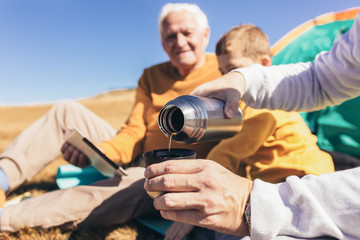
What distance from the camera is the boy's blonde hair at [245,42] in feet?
5.31

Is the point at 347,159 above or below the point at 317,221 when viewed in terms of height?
below

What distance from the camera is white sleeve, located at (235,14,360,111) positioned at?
1184 mm

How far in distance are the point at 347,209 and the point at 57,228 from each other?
1.35 metres

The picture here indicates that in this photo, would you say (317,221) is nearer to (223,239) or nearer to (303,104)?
(223,239)

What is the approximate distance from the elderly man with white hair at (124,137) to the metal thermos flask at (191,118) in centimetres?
77

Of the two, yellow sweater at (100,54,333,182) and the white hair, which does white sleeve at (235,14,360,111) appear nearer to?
yellow sweater at (100,54,333,182)

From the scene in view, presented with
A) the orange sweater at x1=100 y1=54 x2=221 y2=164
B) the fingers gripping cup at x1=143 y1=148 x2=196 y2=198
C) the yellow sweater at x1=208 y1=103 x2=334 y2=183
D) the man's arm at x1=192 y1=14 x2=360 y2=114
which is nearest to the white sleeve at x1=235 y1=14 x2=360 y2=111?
the man's arm at x1=192 y1=14 x2=360 y2=114

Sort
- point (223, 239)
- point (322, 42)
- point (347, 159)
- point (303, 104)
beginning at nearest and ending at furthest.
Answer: point (223, 239) < point (303, 104) < point (347, 159) < point (322, 42)

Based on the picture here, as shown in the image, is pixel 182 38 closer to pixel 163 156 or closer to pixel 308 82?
pixel 308 82

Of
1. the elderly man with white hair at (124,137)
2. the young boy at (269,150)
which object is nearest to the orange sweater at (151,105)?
the elderly man with white hair at (124,137)

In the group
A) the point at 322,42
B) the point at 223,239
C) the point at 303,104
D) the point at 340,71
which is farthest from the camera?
the point at 322,42

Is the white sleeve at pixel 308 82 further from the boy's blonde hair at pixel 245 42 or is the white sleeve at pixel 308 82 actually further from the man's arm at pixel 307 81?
the boy's blonde hair at pixel 245 42

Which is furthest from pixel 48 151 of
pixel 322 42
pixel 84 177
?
pixel 322 42

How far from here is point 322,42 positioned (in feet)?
8.16
